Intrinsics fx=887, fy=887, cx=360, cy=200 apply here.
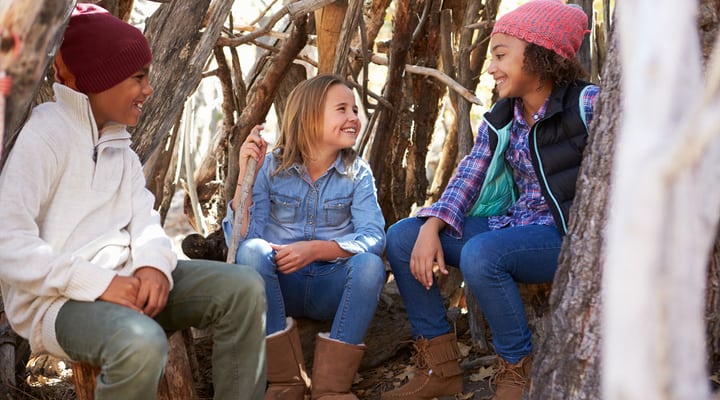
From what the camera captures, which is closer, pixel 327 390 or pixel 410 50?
pixel 327 390

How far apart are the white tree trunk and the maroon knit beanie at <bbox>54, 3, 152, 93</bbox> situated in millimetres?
1805

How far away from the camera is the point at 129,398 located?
2.33m

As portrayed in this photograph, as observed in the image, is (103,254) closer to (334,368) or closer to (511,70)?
(334,368)

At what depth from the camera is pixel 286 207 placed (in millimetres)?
3562

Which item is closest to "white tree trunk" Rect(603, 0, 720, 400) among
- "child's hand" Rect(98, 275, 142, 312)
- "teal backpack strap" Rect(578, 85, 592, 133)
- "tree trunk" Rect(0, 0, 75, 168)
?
"tree trunk" Rect(0, 0, 75, 168)

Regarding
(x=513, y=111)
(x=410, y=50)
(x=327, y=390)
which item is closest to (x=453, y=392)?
(x=327, y=390)

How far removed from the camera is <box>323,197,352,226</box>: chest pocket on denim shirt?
3.55 m

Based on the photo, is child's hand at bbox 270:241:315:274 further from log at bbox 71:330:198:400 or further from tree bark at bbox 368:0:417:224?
tree bark at bbox 368:0:417:224

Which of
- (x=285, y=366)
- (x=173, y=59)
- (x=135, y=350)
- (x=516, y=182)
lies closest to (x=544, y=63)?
(x=516, y=182)

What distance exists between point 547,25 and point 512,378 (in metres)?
1.30

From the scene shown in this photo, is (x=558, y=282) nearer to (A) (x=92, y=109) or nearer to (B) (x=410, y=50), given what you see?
(A) (x=92, y=109)

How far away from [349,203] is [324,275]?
13.3 inches

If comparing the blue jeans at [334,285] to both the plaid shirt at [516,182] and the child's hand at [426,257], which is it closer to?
the child's hand at [426,257]

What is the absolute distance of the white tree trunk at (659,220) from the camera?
49.5 inches
